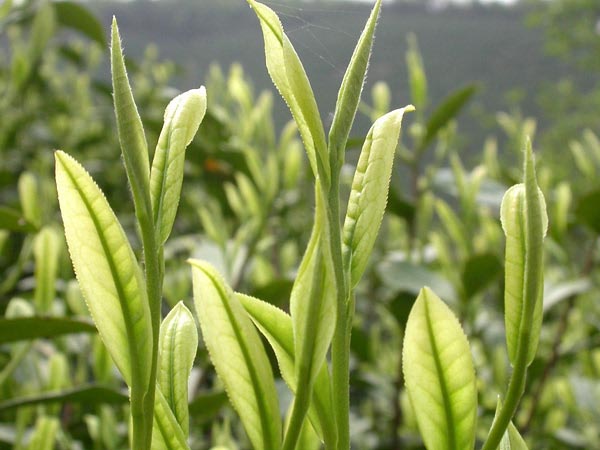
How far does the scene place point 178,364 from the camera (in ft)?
1.13

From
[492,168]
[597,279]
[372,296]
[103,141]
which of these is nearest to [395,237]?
[372,296]

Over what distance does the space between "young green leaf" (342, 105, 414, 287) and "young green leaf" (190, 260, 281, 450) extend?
5 centimetres

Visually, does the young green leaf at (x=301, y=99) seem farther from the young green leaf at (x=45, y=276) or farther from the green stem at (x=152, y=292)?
the young green leaf at (x=45, y=276)

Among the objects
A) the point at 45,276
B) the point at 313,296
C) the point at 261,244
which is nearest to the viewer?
the point at 313,296

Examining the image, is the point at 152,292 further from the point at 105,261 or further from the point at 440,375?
the point at 440,375

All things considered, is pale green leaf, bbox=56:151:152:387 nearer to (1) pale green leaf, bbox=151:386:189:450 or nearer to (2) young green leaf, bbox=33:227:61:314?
(1) pale green leaf, bbox=151:386:189:450

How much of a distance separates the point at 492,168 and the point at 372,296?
45 centimetres

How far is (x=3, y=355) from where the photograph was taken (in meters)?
0.99

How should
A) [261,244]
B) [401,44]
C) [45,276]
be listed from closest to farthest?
[45,276] → [261,244] → [401,44]

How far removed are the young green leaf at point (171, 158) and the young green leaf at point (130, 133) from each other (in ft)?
0.06

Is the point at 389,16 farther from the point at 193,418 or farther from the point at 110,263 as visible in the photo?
the point at 110,263

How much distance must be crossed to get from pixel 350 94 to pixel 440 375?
13cm

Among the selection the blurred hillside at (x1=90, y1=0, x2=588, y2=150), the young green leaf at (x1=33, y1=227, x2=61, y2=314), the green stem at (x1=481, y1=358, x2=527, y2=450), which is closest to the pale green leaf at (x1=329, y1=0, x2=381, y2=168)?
the green stem at (x1=481, y1=358, x2=527, y2=450)

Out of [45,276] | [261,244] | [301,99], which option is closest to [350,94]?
[301,99]
